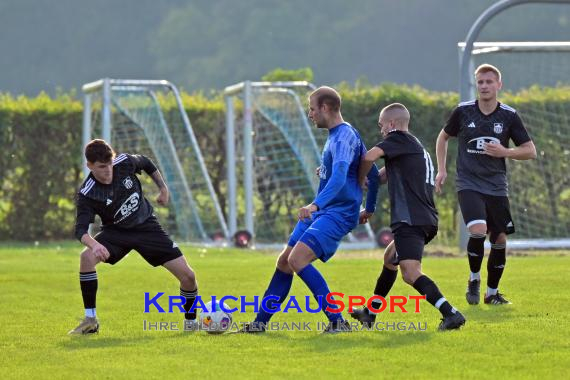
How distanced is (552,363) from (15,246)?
1515 centimetres

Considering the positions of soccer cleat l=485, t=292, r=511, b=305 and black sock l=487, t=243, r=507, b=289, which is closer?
soccer cleat l=485, t=292, r=511, b=305

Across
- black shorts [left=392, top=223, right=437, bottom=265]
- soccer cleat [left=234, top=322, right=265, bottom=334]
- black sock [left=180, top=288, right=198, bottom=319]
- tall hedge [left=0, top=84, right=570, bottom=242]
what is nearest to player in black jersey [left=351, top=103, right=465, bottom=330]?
black shorts [left=392, top=223, right=437, bottom=265]

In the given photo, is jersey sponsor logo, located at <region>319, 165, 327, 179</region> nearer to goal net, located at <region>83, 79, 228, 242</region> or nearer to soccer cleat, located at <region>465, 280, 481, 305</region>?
soccer cleat, located at <region>465, 280, 481, 305</region>

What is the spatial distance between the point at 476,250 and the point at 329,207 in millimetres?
2435

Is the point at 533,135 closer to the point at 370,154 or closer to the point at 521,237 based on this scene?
the point at 521,237

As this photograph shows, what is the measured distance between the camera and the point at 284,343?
8.99 metres

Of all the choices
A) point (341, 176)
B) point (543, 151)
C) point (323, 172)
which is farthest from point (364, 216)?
point (543, 151)

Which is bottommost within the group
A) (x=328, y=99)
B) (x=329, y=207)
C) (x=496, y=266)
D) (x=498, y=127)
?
(x=496, y=266)

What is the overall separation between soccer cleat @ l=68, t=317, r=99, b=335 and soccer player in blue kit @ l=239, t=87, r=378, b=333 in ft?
4.19

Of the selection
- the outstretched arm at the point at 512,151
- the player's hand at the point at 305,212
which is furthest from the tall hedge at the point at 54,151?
the player's hand at the point at 305,212

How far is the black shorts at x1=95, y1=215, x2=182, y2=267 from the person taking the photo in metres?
10.0

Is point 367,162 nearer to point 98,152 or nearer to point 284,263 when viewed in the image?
point 284,263

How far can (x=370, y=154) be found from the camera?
9250mm

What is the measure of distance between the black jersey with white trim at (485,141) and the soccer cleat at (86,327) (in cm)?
343
